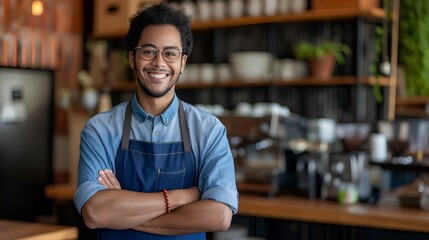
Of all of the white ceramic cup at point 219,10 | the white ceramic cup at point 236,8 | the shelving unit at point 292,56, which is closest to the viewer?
the shelving unit at point 292,56

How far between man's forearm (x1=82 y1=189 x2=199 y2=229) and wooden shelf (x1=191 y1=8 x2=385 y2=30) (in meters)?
3.58

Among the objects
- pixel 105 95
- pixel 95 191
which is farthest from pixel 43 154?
pixel 95 191

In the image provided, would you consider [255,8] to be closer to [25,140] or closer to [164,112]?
[25,140]

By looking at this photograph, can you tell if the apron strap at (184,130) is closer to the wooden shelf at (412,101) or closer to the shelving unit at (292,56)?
the shelving unit at (292,56)

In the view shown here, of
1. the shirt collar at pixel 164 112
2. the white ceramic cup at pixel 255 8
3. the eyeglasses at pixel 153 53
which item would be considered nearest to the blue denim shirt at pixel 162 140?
the shirt collar at pixel 164 112

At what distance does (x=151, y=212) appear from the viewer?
1.54 meters

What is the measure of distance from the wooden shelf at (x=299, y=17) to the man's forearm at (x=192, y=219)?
3542 mm

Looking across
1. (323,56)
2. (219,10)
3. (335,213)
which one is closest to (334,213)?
(335,213)

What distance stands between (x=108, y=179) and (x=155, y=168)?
0.38ft

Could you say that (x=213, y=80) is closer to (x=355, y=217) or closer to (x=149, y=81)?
(x=355, y=217)

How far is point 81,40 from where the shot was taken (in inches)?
250

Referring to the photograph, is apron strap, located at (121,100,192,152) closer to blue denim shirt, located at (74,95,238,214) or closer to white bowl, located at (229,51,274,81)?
blue denim shirt, located at (74,95,238,214)

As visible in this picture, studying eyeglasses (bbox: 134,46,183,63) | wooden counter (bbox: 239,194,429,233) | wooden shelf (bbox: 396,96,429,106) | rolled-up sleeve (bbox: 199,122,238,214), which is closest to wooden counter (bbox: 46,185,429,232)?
wooden counter (bbox: 239,194,429,233)

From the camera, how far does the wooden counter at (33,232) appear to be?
2486 mm
